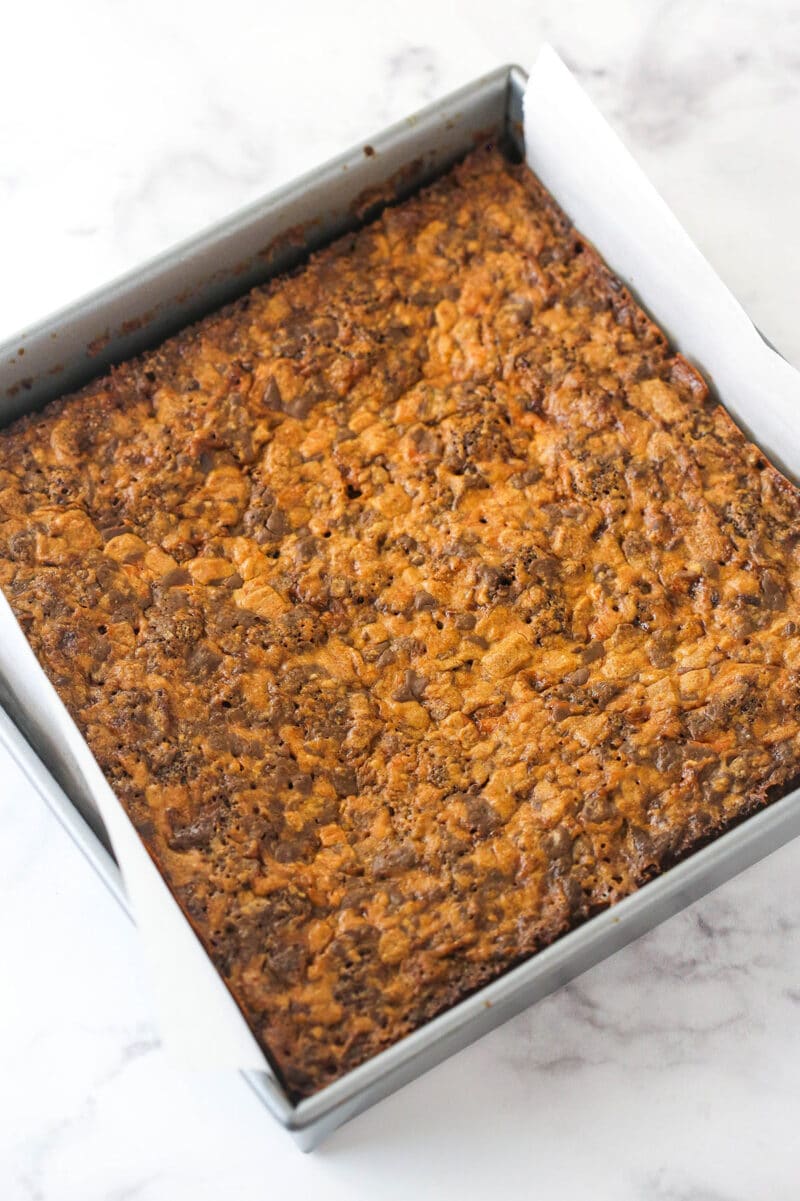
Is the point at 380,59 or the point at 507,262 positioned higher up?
the point at 380,59

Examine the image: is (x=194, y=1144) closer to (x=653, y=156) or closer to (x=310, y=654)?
(x=310, y=654)

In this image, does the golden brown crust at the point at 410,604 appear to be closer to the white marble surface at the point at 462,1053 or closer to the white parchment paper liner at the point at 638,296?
the white parchment paper liner at the point at 638,296

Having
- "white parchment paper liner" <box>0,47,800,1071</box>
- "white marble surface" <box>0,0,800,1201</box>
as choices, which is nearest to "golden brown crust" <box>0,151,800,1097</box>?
"white parchment paper liner" <box>0,47,800,1071</box>

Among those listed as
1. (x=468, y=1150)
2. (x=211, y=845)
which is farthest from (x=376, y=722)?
(x=468, y=1150)

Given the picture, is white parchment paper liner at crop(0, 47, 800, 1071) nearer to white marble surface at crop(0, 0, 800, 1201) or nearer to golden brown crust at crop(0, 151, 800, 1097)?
golden brown crust at crop(0, 151, 800, 1097)

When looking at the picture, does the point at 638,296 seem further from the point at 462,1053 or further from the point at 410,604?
the point at 462,1053

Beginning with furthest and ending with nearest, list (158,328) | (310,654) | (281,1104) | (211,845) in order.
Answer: (158,328)
(310,654)
(211,845)
(281,1104)
